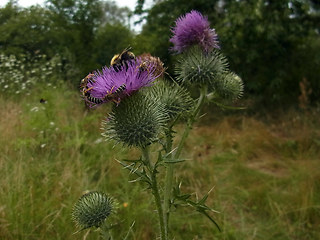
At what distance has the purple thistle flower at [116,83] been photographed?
5.79 ft

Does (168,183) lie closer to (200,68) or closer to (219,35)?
(200,68)

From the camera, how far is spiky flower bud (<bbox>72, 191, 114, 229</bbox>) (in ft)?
6.66

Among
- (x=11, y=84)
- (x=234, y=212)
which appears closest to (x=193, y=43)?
(x=234, y=212)

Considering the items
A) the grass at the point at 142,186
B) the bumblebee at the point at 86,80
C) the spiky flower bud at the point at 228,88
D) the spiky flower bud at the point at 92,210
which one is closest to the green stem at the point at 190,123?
the spiky flower bud at the point at 228,88

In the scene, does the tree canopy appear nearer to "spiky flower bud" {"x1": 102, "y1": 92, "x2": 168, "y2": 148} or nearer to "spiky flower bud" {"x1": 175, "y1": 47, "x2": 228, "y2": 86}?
"spiky flower bud" {"x1": 175, "y1": 47, "x2": 228, "y2": 86}

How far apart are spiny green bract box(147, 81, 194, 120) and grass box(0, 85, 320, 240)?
24.6 inches

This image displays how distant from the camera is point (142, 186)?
13.2 feet

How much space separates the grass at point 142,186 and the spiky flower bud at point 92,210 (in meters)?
0.14

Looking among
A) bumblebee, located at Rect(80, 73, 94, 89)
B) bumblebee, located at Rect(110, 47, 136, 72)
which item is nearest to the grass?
bumblebee, located at Rect(80, 73, 94, 89)

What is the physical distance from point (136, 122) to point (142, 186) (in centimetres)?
231

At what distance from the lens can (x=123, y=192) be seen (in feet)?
13.1

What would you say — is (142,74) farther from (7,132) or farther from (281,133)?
(281,133)

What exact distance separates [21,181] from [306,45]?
8733 mm

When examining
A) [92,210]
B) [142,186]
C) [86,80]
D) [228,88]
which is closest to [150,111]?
[86,80]
